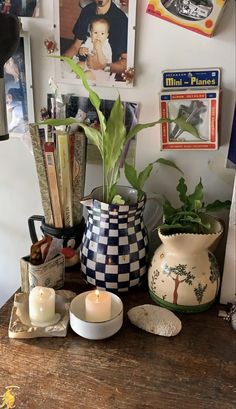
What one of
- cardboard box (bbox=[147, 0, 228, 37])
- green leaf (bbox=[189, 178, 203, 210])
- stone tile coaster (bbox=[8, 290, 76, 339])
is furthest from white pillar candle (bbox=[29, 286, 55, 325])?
cardboard box (bbox=[147, 0, 228, 37])

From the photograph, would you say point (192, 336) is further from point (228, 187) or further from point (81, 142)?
point (81, 142)

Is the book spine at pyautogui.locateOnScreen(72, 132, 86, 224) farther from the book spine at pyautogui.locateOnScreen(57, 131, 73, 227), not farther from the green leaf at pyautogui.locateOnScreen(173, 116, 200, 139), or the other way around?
the green leaf at pyautogui.locateOnScreen(173, 116, 200, 139)

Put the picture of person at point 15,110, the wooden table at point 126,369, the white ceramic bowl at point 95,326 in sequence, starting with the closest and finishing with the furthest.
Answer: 1. the wooden table at point 126,369
2. the white ceramic bowl at point 95,326
3. the picture of person at point 15,110

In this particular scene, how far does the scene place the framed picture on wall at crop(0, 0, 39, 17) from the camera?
37.7 inches

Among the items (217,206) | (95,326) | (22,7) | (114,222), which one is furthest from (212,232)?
(22,7)

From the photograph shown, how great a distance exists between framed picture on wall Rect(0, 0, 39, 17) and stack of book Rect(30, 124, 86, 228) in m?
0.25

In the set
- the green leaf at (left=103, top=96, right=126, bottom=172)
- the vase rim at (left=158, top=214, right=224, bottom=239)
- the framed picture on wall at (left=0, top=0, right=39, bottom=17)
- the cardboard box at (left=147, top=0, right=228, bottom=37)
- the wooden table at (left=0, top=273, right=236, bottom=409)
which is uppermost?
the framed picture on wall at (left=0, top=0, right=39, bottom=17)

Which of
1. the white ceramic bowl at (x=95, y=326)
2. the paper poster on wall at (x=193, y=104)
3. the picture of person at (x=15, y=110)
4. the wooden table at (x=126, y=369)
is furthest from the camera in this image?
the picture of person at (x=15, y=110)

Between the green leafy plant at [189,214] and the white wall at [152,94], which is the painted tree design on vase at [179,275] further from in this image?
the white wall at [152,94]

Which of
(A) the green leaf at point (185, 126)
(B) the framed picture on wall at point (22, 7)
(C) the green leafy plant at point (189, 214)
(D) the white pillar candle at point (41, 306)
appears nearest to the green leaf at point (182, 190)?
(C) the green leafy plant at point (189, 214)

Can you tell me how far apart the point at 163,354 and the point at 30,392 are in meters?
0.24

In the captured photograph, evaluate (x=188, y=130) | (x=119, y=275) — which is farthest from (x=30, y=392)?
(x=188, y=130)

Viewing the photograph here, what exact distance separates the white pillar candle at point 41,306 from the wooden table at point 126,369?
1.6 inches

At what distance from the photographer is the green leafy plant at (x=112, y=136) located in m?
0.88
